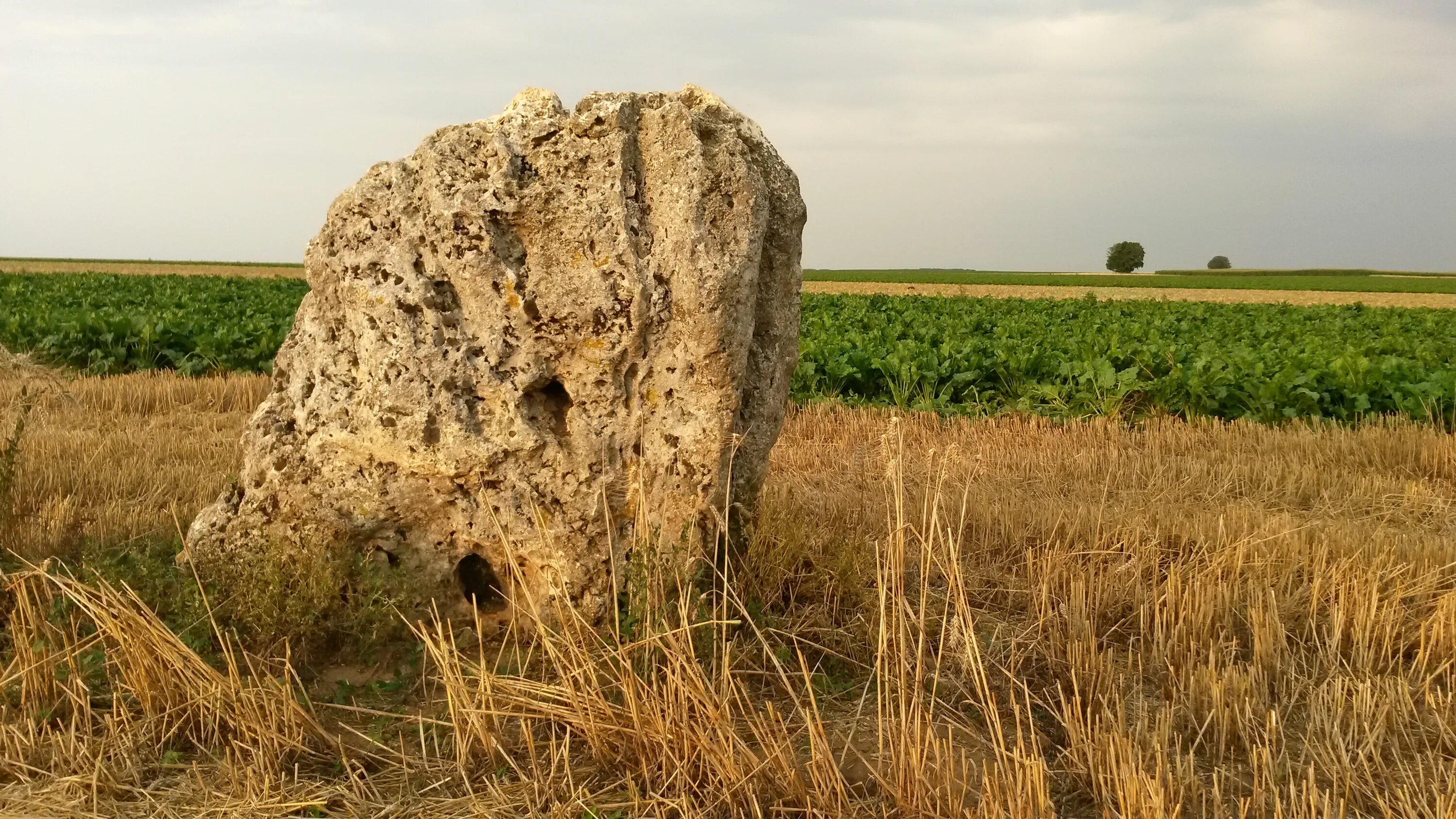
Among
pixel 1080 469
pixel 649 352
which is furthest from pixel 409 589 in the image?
pixel 1080 469

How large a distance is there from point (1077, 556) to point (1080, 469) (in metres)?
2.76

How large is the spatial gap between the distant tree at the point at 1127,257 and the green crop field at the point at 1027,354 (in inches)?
2783

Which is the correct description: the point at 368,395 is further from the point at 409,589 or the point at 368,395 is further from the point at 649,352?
the point at 649,352

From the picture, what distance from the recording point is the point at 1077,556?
5258 mm

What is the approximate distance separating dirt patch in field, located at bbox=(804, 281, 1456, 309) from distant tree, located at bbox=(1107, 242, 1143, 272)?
138ft

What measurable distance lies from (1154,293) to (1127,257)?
160 ft

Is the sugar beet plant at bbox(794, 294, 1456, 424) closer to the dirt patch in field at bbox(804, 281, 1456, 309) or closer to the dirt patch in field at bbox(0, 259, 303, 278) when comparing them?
the dirt patch in field at bbox(804, 281, 1456, 309)

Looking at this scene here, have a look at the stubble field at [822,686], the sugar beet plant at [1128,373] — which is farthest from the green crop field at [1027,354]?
the stubble field at [822,686]

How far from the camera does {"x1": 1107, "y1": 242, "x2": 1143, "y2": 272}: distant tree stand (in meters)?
90.6

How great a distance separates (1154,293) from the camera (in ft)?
147

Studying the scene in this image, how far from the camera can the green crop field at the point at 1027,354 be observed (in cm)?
1041

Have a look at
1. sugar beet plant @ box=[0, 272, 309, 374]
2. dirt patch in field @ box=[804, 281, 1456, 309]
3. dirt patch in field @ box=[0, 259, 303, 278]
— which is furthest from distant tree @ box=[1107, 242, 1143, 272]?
sugar beet plant @ box=[0, 272, 309, 374]

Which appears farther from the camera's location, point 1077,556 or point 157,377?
point 157,377

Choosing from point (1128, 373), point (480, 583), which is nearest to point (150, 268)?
→ point (1128, 373)
